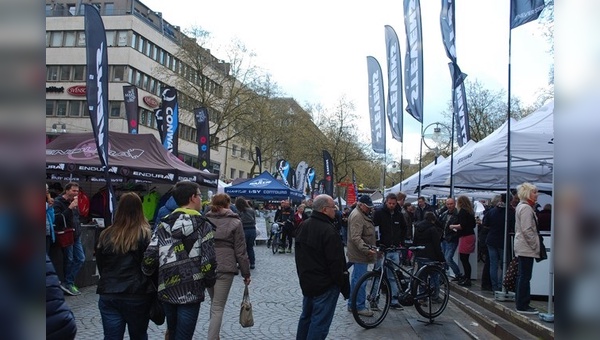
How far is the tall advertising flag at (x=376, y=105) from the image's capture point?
18125 mm

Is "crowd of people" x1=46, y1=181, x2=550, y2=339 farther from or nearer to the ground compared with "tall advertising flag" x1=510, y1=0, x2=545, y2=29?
nearer to the ground

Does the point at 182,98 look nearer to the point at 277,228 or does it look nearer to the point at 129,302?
the point at 277,228

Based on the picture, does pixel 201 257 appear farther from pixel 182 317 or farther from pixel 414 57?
pixel 414 57

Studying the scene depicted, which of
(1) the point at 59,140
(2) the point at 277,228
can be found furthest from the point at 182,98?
(1) the point at 59,140

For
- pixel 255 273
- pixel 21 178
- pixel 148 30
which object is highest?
pixel 148 30

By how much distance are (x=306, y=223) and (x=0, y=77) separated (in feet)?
17.0

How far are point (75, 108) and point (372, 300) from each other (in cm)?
5675

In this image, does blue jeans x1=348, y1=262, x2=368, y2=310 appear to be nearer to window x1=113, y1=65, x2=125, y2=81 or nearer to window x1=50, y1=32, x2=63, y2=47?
window x1=113, y1=65, x2=125, y2=81

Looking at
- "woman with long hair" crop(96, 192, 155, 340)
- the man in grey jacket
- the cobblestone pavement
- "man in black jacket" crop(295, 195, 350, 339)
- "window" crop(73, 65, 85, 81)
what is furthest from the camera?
"window" crop(73, 65, 85, 81)

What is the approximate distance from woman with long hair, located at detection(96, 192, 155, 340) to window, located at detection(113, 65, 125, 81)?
2182 inches

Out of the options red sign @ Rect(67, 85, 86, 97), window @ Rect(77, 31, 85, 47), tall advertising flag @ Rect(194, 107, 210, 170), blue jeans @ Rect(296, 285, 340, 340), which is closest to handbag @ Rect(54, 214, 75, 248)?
blue jeans @ Rect(296, 285, 340, 340)

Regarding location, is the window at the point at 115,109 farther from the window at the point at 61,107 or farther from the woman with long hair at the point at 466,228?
the woman with long hair at the point at 466,228

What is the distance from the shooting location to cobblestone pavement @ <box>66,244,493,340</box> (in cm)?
768

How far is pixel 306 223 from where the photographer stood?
622 centimetres
